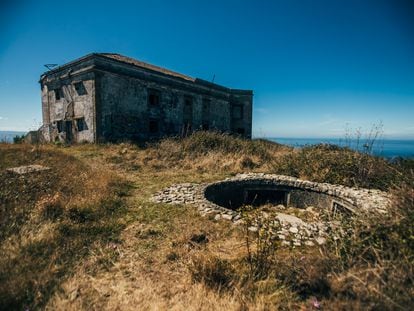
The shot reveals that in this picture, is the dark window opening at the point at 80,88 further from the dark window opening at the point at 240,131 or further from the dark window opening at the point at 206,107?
the dark window opening at the point at 240,131

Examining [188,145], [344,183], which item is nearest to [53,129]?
[188,145]

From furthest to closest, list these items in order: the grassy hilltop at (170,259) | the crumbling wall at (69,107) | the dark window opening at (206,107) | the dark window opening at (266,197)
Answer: the dark window opening at (206,107), the crumbling wall at (69,107), the dark window opening at (266,197), the grassy hilltop at (170,259)

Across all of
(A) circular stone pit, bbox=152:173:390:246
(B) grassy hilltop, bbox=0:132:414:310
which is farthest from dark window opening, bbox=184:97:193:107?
(B) grassy hilltop, bbox=0:132:414:310

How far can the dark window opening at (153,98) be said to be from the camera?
16812 mm

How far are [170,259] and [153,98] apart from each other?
15.7 m

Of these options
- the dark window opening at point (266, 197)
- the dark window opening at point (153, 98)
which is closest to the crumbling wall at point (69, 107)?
the dark window opening at point (153, 98)

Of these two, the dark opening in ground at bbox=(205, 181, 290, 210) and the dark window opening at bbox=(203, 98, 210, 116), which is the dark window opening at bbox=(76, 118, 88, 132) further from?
the dark opening in ground at bbox=(205, 181, 290, 210)

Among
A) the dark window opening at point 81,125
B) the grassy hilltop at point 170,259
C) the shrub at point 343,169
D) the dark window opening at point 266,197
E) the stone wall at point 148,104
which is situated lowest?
the dark window opening at point 266,197

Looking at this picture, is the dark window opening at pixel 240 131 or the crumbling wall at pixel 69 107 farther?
the dark window opening at pixel 240 131

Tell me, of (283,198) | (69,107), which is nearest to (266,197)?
(283,198)

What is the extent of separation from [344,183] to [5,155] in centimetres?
1361

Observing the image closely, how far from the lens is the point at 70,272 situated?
2883 millimetres

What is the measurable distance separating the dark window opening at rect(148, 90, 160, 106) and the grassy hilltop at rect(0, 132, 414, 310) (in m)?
12.3

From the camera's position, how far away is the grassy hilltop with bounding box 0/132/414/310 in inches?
93.5
